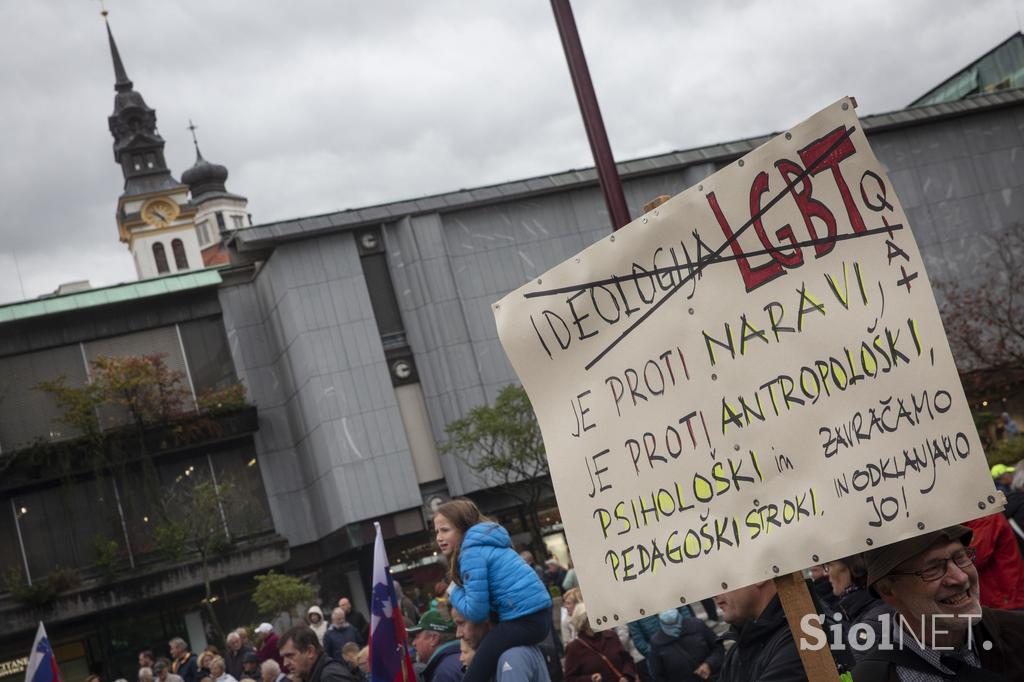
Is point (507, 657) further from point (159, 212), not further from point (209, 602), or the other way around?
point (159, 212)

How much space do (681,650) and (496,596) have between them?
462cm

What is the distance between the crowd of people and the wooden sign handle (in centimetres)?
5

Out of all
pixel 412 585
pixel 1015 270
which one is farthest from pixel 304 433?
pixel 1015 270

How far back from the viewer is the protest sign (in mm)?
3299

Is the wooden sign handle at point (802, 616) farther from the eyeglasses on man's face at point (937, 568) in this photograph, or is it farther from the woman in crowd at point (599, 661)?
the woman in crowd at point (599, 661)

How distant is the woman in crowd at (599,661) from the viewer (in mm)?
9219

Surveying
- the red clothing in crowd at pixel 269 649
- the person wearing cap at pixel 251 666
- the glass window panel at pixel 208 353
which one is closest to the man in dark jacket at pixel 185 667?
the person wearing cap at pixel 251 666

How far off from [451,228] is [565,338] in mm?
34398

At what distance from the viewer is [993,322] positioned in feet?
124

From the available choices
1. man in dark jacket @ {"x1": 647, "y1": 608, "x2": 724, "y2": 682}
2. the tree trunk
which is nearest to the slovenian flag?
man in dark jacket @ {"x1": 647, "y1": 608, "x2": 724, "y2": 682}

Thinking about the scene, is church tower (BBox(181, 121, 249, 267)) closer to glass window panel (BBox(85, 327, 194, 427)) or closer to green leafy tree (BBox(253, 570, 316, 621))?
glass window panel (BBox(85, 327, 194, 427))

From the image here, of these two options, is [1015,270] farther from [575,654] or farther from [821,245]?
[821,245]

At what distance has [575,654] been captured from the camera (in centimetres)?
938

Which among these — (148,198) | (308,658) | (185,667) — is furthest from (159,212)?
(308,658)
